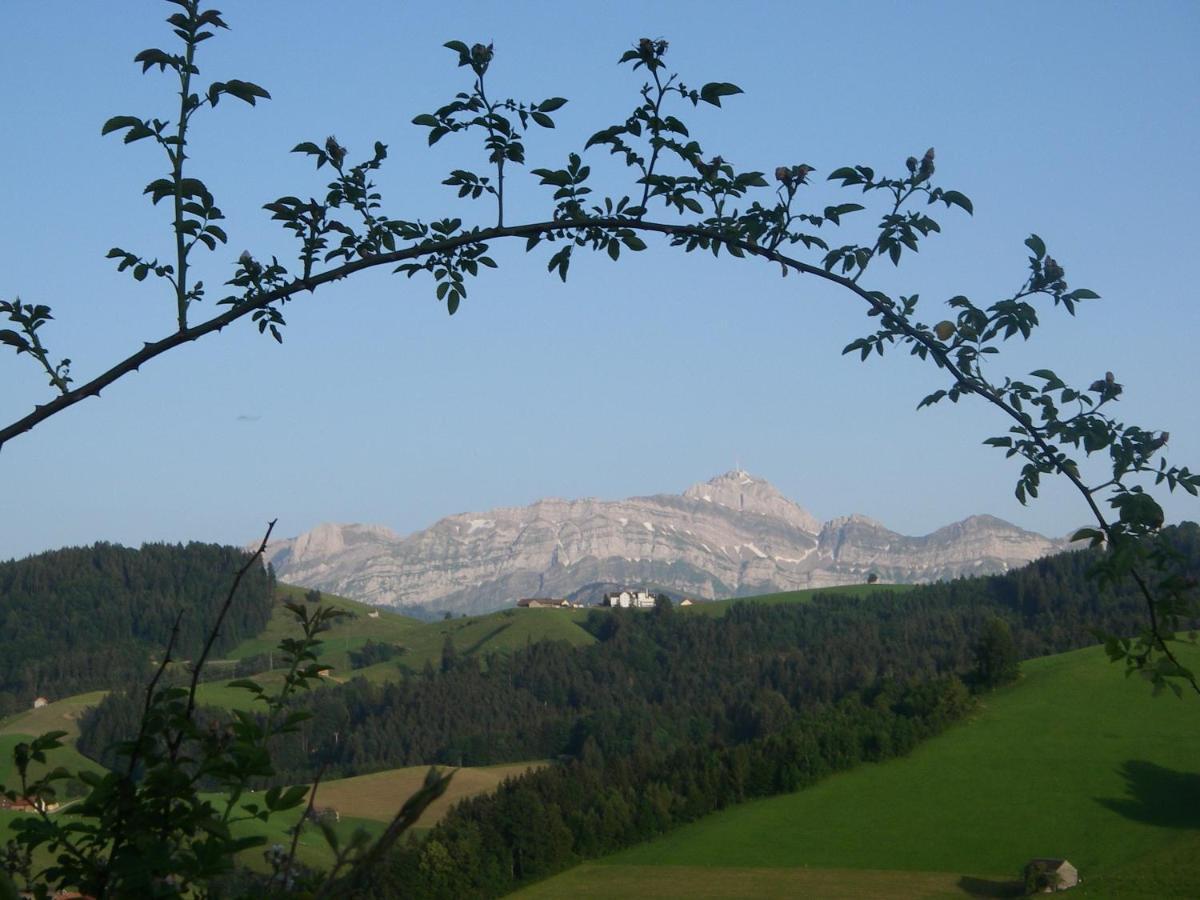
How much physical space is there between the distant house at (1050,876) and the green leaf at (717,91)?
2660 inches

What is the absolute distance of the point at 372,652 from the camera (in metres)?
197

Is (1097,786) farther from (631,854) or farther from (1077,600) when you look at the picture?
(1077,600)

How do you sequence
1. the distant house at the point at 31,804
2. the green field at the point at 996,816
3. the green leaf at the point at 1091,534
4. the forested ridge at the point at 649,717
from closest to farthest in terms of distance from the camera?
1. the green leaf at the point at 1091,534
2. the distant house at the point at 31,804
3. the green field at the point at 996,816
4. the forested ridge at the point at 649,717

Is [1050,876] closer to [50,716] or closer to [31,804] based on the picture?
[31,804]

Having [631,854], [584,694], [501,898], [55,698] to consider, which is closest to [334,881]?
[501,898]

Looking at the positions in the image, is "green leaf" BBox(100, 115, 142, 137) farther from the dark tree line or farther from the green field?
the dark tree line

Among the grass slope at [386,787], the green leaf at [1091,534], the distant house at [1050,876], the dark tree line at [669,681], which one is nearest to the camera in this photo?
the green leaf at [1091,534]

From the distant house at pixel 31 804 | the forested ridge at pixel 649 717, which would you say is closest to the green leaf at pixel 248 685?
the distant house at pixel 31 804

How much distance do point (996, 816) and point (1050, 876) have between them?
13986 mm

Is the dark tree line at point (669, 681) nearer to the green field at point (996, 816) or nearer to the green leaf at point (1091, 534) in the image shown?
the green field at point (996, 816)

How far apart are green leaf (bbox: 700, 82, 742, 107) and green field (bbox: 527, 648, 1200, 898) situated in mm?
65450

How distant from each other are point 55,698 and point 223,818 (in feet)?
625

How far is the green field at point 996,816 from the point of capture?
7044 cm

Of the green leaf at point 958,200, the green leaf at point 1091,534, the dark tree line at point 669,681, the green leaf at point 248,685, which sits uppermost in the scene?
the green leaf at point 958,200
